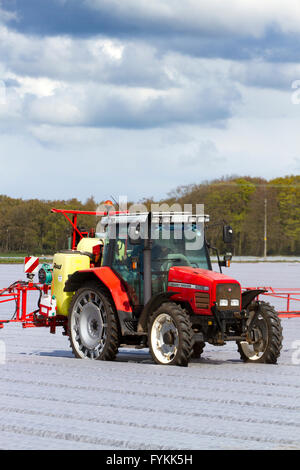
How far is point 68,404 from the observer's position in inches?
329

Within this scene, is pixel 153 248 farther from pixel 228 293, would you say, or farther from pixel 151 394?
pixel 151 394

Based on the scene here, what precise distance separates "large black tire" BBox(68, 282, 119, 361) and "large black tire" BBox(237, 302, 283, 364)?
1.90m

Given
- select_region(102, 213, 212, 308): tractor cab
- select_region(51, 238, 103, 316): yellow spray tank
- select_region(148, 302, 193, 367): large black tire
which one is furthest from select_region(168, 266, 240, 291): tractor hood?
select_region(51, 238, 103, 316): yellow spray tank

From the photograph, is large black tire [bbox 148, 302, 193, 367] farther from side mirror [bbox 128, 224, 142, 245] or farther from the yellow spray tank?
the yellow spray tank

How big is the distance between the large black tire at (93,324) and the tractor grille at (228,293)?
1.52 m

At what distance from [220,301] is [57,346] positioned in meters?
4.32

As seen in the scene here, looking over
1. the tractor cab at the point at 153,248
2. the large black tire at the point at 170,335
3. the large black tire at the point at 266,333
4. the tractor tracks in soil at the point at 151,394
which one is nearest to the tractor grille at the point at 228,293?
the large black tire at the point at 266,333

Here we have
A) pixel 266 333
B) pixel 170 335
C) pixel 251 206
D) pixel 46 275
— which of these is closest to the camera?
pixel 170 335

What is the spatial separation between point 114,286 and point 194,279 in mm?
1233

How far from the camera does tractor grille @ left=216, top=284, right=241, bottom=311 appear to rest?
1102 centimetres

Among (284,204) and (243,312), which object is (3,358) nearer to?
(243,312)

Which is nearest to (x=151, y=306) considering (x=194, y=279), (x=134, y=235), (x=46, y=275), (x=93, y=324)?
(x=194, y=279)

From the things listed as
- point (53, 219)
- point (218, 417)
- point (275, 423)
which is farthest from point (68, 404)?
point (53, 219)

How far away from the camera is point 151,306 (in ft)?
36.8
